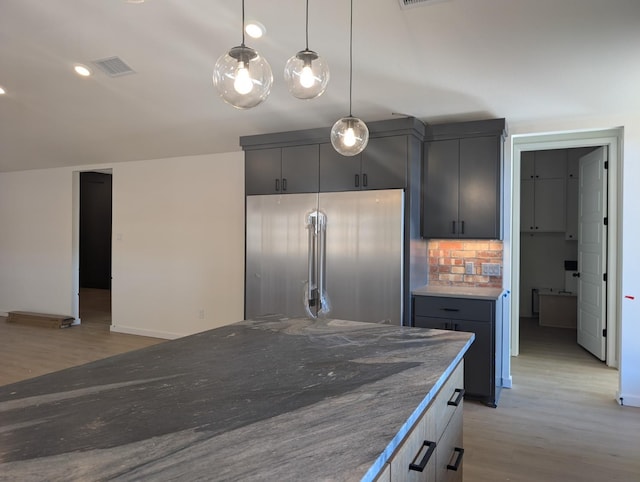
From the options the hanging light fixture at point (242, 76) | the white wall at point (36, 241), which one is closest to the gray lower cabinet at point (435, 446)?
the hanging light fixture at point (242, 76)

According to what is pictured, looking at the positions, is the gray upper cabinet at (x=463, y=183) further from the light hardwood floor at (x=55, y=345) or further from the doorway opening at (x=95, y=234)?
the doorway opening at (x=95, y=234)

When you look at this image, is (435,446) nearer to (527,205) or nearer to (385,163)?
(385,163)

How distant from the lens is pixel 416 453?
3.96 ft

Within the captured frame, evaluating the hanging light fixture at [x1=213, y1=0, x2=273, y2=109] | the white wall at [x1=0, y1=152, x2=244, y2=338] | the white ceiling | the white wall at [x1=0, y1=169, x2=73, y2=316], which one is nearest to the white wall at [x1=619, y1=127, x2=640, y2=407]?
the white ceiling

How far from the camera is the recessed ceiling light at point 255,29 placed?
304cm

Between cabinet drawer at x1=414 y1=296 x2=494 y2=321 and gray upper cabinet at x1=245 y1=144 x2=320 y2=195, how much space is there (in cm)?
140

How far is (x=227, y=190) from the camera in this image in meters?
5.28

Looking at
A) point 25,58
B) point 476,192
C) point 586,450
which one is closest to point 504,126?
point 476,192

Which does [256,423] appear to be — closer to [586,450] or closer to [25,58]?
[586,450]

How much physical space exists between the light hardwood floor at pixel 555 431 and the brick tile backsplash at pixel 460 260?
99 centimetres

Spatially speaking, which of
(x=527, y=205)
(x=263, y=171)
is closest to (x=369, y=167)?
(x=263, y=171)

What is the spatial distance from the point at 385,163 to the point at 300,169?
819 millimetres

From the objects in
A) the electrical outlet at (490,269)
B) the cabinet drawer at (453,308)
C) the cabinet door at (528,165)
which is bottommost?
the cabinet drawer at (453,308)

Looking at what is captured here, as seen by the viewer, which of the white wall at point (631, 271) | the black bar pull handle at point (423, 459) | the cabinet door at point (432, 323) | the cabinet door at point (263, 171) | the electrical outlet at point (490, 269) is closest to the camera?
the black bar pull handle at point (423, 459)
